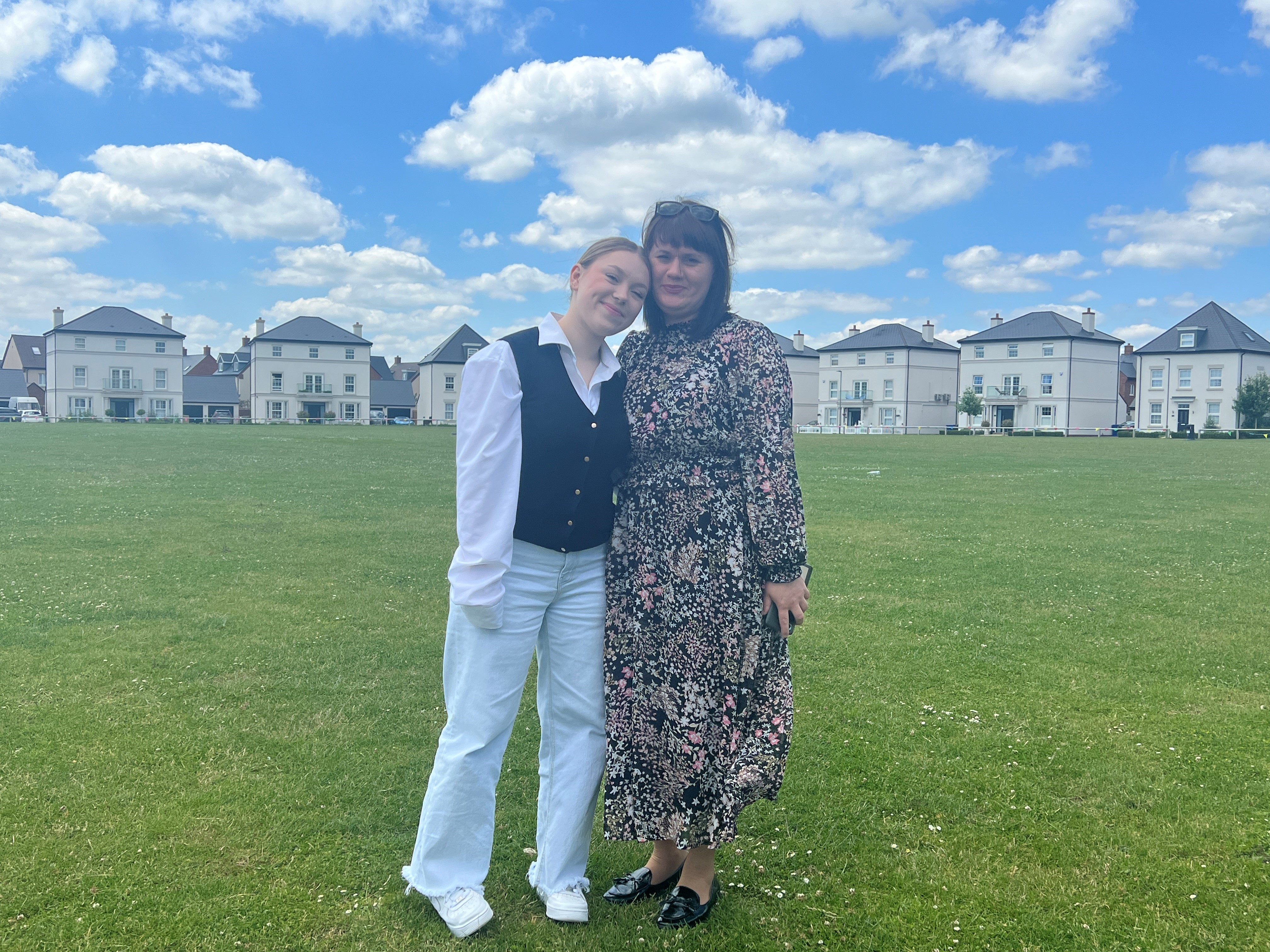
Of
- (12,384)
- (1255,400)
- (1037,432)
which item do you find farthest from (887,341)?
(12,384)

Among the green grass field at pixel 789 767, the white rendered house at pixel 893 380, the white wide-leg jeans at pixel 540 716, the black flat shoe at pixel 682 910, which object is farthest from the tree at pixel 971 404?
the white wide-leg jeans at pixel 540 716

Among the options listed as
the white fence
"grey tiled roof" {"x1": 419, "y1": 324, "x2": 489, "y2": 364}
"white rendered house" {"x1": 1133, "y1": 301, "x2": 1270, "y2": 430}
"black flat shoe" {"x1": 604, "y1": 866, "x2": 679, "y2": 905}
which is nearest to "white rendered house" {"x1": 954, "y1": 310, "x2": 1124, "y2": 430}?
the white fence

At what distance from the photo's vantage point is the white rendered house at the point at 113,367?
255 ft

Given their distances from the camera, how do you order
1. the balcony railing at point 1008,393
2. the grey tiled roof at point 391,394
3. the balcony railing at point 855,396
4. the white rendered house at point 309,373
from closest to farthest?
the balcony railing at point 1008,393
the white rendered house at point 309,373
the balcony railing at point 855,396
the grey tiled roof at point 391,394

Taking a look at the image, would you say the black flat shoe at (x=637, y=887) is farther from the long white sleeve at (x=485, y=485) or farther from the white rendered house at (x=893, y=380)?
the white rendered house at (x=893, y=380)

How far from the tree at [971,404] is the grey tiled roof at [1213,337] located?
14.5 metres

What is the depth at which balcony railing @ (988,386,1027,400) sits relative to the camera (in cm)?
8231

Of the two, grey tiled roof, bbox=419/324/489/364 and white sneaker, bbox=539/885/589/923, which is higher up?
grey tiled roof, bbox=419/324/489/364

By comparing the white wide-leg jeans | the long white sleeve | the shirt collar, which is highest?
the shirt collar

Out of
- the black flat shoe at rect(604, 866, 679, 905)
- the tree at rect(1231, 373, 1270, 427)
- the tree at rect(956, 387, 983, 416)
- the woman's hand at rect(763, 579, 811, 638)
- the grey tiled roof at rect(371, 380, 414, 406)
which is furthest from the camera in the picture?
the grey tiled roof at rect(371, 380, 414, 406)

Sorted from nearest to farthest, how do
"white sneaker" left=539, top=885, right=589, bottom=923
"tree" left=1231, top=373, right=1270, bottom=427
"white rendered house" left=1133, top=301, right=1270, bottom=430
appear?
1. "white sneaker" left=539, top=885, right=589, bottom=923
2. "tree" left=1231, top=373, right=1270, bottom=427
3. "white rendered house" left=1133, top=301, right=1270, bottom=430

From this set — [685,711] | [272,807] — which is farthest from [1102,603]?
[272,807]

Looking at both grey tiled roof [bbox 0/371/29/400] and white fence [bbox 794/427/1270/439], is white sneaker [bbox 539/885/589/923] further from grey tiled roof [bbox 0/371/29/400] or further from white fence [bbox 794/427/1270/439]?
grey tiled roof [bbox 0/371/29/400]

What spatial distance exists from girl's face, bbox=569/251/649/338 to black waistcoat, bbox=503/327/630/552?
18 centimetres
